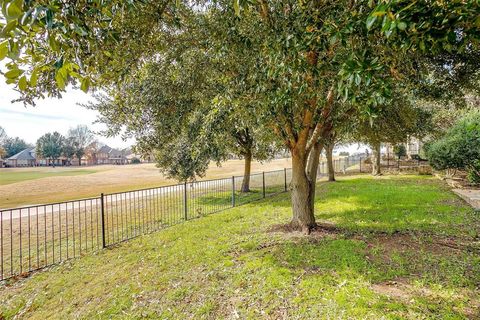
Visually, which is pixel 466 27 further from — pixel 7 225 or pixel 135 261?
pixel 7 225

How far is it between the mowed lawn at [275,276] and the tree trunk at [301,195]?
1.21ft

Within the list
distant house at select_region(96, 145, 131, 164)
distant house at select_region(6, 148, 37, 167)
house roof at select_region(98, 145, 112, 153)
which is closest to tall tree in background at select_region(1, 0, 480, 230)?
distant house at select_region(6, 148, 37, 167)

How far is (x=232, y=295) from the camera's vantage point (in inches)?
134

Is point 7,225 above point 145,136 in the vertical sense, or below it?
below

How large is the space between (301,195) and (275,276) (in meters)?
Answer: 2.45

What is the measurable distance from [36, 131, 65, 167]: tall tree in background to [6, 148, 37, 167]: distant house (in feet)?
41.9

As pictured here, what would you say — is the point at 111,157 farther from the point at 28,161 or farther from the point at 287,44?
the point at 287,44

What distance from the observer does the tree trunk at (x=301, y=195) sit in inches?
229

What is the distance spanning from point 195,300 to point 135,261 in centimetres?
198

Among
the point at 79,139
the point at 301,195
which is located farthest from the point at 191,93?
the point at 79,139

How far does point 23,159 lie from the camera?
6894 centimetres

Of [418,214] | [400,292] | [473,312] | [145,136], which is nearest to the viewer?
[473,312]

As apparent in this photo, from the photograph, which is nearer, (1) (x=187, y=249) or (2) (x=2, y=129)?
(1) (x=187, y=249)

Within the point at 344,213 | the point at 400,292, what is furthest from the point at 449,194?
the point at 400,292
